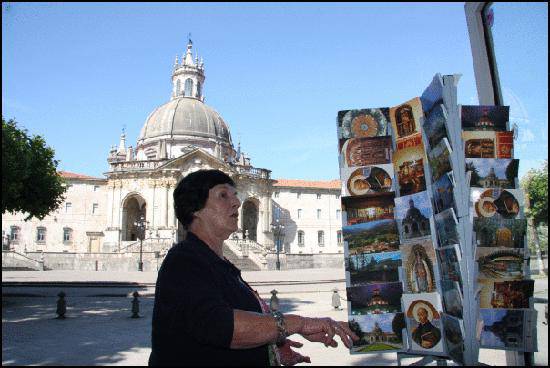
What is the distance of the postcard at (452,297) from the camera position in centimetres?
355

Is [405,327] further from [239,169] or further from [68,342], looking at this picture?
[239,169]

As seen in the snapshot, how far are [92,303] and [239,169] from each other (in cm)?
3795

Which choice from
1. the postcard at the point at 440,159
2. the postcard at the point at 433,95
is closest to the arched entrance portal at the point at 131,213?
the postcard at the point at 433,95

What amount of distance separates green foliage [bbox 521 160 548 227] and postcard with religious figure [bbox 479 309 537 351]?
757mm

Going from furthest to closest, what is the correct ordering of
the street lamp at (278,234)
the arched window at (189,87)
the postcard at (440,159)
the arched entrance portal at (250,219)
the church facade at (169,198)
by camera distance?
the arched window at (189,87) → the arched entrance portal at (250,219) → the church facade at (169,198) → the street lamp at (278,234) → the postcard at (440,159)

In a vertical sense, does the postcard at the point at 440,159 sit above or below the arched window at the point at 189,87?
below

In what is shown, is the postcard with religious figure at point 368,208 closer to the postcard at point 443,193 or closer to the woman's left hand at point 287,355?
the postcard at point 443,193

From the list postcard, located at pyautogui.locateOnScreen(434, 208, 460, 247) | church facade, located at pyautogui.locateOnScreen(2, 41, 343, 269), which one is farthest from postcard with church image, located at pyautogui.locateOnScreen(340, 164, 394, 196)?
church facade, located at pyautogui.locateOnScreen(2, 41, 343, 269)

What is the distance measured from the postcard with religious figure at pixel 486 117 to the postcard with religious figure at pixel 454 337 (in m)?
1.61

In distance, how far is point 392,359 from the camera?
7.82m

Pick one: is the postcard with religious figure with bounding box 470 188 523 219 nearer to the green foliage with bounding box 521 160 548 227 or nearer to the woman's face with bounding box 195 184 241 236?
the green foliage with bounding box 521 160 548 227

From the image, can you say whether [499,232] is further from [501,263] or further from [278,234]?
[278,234]

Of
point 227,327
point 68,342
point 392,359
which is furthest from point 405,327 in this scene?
point 68,342

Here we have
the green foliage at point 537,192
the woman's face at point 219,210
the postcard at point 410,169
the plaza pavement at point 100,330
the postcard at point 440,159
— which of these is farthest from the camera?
the plaza pavement at point 100,330
